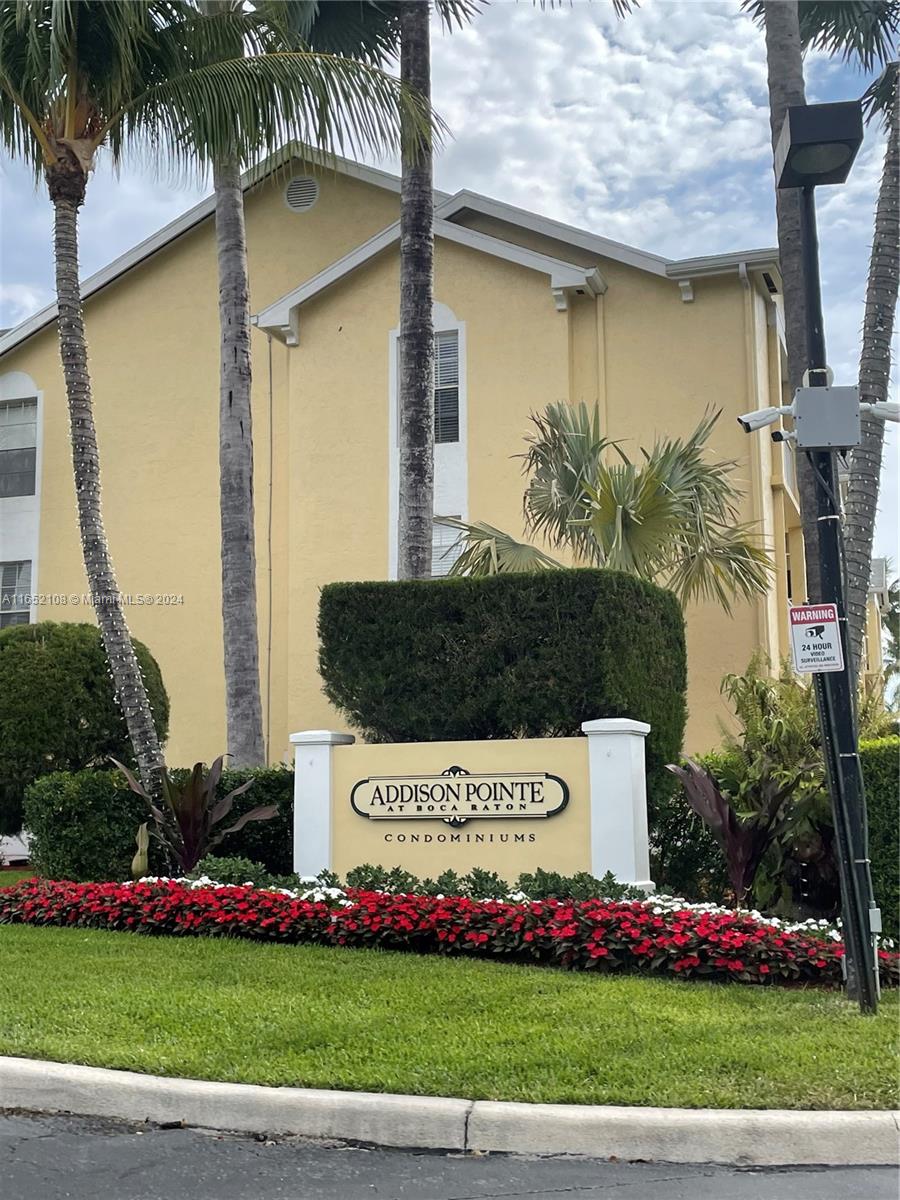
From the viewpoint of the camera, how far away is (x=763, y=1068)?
5.91 meters

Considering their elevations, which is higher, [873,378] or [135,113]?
[135,113]

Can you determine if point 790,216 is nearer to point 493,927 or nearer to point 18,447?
point 493,927

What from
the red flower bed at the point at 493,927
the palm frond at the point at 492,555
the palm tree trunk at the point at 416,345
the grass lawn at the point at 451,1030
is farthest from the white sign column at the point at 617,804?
the palm frond at the point at 492,555

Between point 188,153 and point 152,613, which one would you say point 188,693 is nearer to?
point 152,613

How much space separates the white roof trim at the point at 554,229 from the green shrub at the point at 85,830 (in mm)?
10387

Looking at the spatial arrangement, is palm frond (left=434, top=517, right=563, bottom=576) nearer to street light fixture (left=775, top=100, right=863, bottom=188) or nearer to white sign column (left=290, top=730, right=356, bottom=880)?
white sign column (left=290, top=730, right=356, bottom=880)

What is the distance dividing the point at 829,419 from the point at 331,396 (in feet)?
40.1

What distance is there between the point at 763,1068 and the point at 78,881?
24.9ft

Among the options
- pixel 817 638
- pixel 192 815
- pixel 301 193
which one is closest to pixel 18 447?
pixel 301 193

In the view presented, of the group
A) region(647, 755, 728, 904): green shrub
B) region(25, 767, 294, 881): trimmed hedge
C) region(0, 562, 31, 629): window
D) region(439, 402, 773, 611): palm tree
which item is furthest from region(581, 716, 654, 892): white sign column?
region(0, 562, 31, 629): window

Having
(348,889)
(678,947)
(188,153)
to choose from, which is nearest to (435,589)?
(348,889)

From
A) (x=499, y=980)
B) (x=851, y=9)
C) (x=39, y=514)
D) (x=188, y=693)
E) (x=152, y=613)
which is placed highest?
(x=851, y=9)

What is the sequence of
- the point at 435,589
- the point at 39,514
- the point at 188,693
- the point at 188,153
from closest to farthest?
1. the point at 435,589
2. the point at 188,153
3. the point at 188,693
4. the point at 39,514

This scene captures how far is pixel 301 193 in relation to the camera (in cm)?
2052
